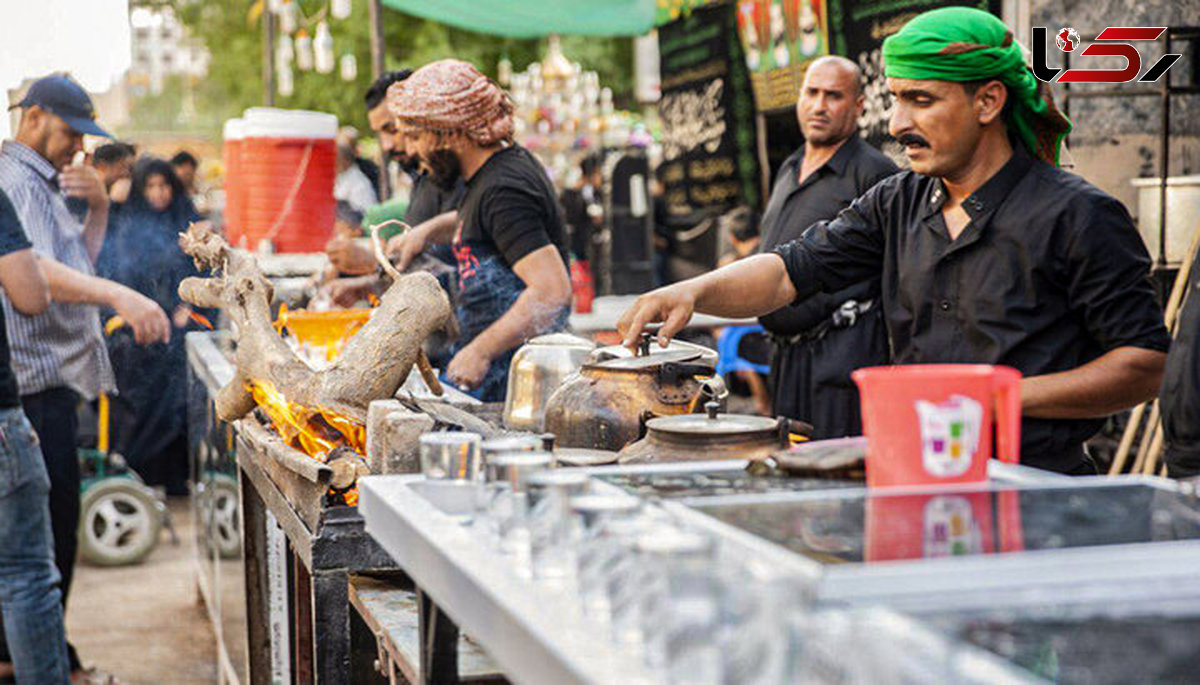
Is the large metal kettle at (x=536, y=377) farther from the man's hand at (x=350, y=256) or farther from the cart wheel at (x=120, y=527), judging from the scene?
the cart wheel at (x=120, y=527)

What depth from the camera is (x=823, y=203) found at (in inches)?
208

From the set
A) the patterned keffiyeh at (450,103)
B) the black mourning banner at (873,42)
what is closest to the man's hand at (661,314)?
the patterned keffiyeh at (450,103)

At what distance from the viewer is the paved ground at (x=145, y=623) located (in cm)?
622

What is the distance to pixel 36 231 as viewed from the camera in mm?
5477

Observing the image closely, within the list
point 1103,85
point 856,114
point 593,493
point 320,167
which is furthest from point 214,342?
point 593,493

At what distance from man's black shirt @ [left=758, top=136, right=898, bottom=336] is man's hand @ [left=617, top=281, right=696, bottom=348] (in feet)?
7.34

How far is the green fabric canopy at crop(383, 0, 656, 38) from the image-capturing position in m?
11.5

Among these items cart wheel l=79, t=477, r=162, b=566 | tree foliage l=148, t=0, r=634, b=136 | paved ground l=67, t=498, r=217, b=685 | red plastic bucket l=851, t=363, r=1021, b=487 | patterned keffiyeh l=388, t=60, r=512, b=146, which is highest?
tree foliage l=148, t=0, r=634, b=136

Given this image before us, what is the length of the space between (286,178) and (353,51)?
2053 cm

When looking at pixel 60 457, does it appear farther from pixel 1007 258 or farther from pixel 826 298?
pixel 1007 258

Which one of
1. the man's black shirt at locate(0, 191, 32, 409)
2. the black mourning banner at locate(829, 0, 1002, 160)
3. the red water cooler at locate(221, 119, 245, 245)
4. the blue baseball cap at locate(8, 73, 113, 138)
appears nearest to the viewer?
the man's black shirt at locate(0, 191, 32, 409)

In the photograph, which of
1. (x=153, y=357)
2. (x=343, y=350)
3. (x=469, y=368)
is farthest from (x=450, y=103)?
(x=153, y=357)

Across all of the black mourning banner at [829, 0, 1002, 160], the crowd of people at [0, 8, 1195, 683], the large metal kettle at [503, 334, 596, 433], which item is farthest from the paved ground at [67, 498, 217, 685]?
the black mourning banner at [829, 0, 1002, 160]

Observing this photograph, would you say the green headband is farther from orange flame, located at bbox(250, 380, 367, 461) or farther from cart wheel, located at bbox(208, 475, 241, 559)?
cart wheel, located at bbox(208, 475, 241, 559)
